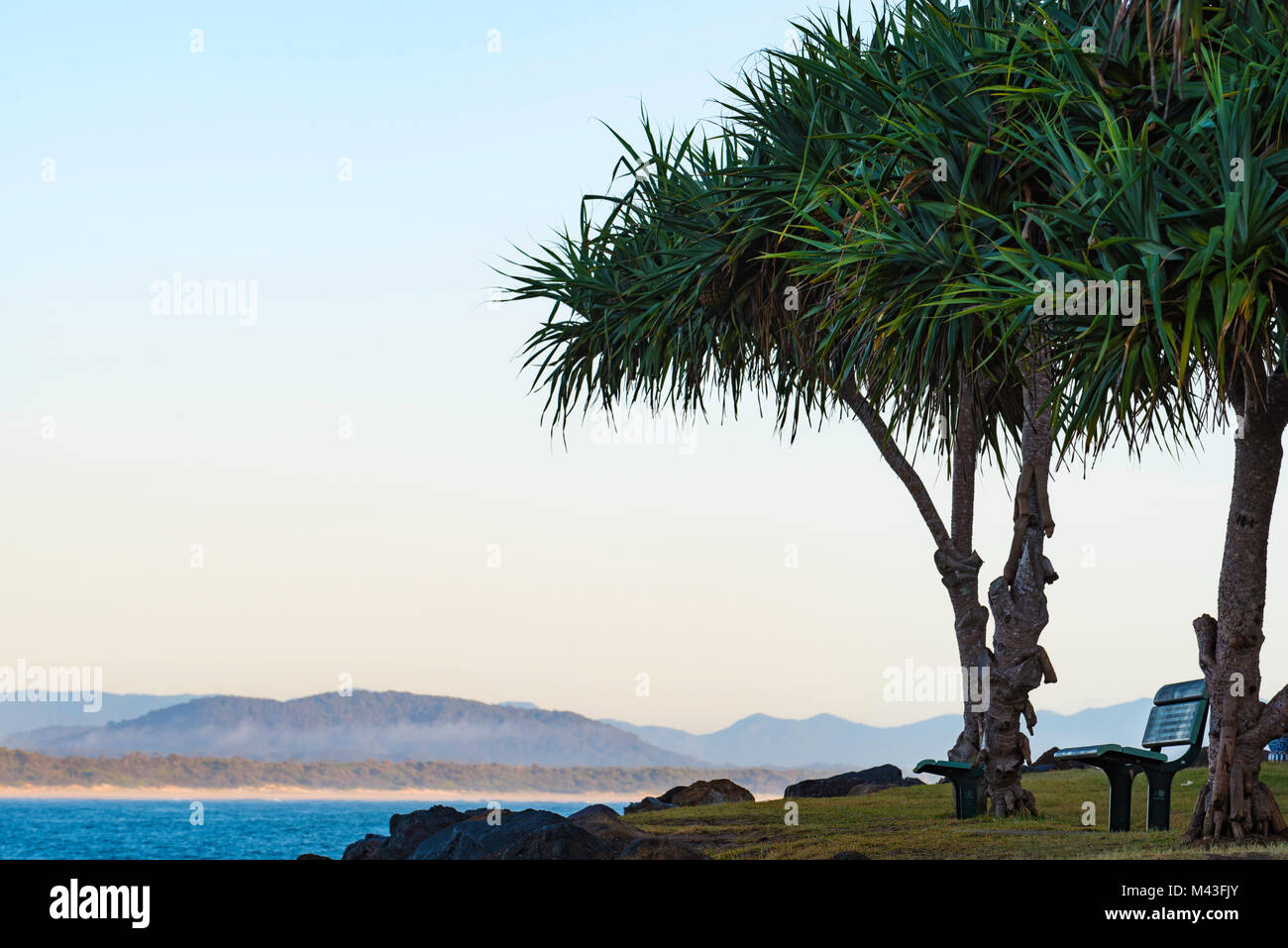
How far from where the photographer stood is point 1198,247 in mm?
9188

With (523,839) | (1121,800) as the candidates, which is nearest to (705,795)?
(1121,800)

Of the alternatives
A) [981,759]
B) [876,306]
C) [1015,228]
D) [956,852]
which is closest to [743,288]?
[876,306]

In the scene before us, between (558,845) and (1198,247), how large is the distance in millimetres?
6640

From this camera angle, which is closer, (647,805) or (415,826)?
(415,826)

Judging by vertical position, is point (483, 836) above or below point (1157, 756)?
below

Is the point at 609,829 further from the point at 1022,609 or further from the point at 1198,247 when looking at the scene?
the point at 1198,247

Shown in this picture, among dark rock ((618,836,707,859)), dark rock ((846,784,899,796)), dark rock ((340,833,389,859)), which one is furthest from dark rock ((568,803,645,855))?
dark rock ((846,784,899,796))

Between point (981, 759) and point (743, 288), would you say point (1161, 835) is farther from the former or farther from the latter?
point (743, 288)

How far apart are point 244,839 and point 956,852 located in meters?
85.4

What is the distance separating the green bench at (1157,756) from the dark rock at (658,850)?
3.89 metres

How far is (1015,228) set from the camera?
37.3ft

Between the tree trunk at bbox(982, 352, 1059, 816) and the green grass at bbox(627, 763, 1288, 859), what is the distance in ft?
2.52

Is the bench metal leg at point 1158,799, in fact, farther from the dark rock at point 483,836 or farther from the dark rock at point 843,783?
the dark rock at point 843,783
